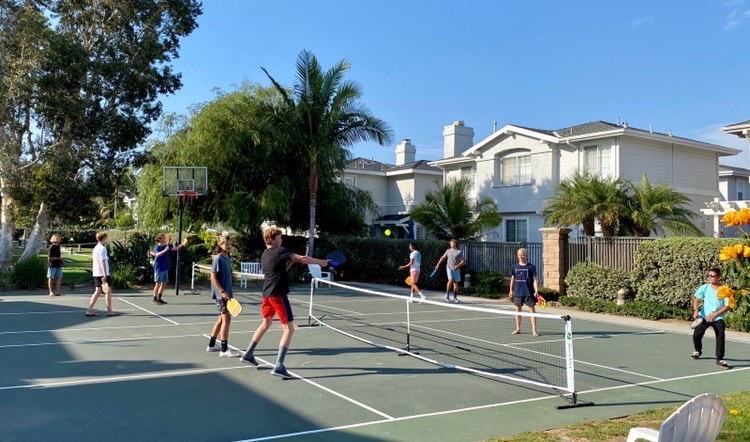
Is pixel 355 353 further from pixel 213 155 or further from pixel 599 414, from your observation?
pixel 213 155

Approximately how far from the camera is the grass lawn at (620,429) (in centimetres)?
608

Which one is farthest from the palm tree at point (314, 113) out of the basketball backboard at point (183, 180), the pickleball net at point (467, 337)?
the pickleball net at point (467, 337)

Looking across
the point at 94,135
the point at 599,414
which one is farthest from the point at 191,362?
the point at 94,135

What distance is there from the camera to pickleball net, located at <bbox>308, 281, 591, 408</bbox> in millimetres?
9016

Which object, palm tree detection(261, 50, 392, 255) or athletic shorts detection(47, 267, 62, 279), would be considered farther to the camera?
palm tree detection(261, 50, 392, 255)

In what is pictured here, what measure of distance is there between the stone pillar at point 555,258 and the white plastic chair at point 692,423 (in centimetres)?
1617

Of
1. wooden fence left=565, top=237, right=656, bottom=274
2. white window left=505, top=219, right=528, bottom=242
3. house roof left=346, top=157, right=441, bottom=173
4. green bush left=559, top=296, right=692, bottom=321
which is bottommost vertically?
green bush left=559, top=296, right=692, bottom=321

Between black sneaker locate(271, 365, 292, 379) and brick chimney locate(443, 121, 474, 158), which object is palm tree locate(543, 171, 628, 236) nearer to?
black sneaker locate(271, 365, 292, 379)

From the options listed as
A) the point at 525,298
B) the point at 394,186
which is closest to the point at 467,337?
the point at 525,298

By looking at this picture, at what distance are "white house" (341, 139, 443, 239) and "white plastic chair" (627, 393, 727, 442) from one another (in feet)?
112

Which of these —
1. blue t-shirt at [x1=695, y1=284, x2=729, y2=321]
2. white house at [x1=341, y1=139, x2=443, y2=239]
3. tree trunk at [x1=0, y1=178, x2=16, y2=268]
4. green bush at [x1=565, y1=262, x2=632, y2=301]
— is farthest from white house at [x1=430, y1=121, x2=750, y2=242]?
tree trunk at [x1=0, y1=178, x2=16, y2=268]

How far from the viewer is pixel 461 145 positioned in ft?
124

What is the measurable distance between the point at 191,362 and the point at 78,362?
1.69 metres

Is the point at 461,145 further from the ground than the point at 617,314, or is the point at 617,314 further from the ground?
the point at 461,145
